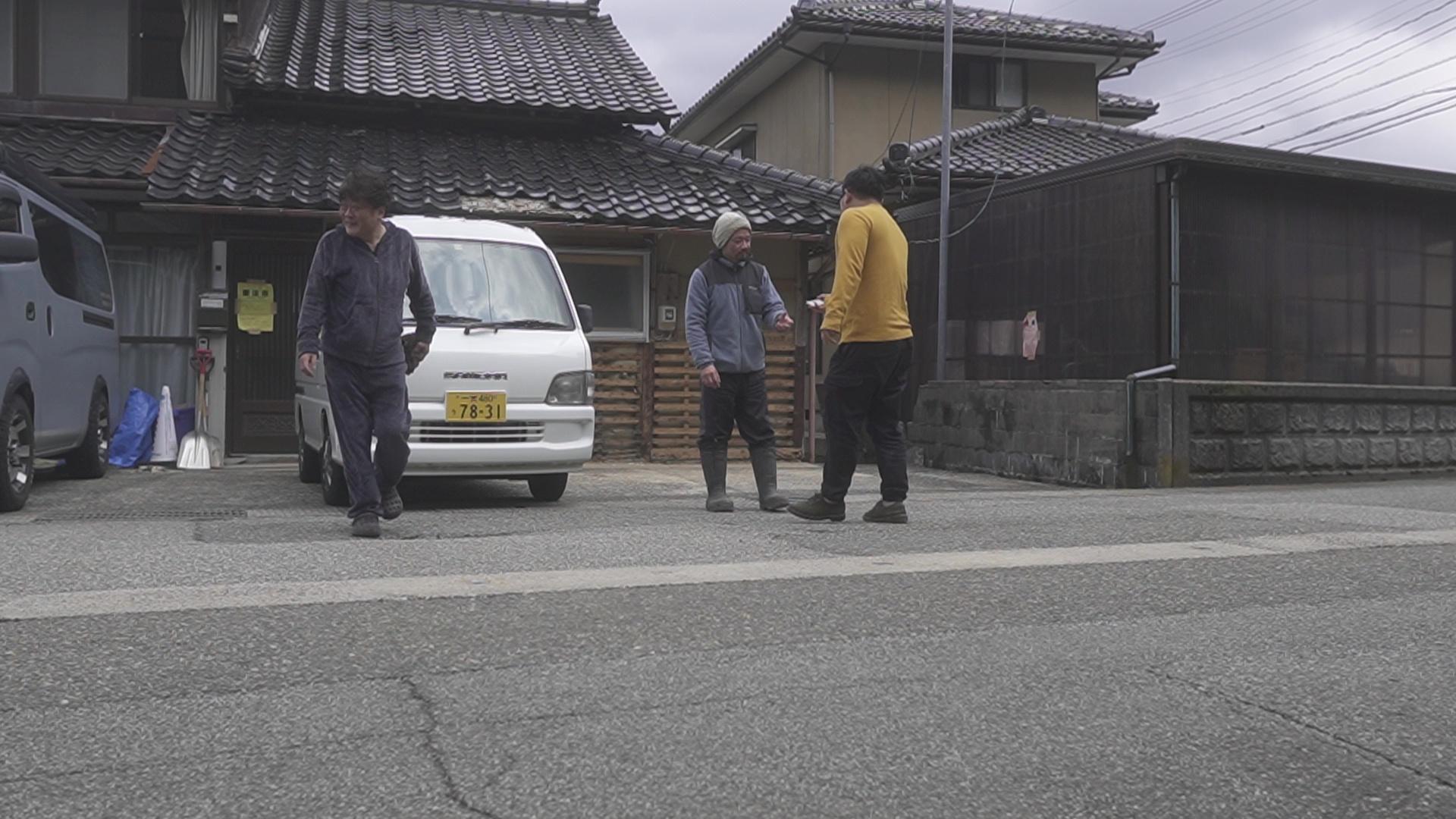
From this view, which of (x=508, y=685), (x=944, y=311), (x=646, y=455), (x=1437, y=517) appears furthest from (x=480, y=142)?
(x=508, y=685)

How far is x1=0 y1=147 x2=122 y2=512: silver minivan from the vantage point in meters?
7.17

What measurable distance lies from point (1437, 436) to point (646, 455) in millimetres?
7328

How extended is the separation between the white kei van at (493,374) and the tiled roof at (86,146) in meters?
4.24

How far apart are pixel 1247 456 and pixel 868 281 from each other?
525 centimetres

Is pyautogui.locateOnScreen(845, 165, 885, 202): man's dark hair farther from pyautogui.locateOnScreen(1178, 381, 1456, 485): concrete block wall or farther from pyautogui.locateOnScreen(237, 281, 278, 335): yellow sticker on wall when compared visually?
pyautogui.locateOnScreen(237, 281, 278, 335): yellow sticker on wall

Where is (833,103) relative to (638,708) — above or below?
above

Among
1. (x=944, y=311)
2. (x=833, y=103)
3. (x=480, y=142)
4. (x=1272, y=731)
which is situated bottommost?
(x=1272, y=731)

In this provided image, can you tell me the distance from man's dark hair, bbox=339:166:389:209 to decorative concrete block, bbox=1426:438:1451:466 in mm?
9655

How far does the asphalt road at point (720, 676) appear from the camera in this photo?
254 cm

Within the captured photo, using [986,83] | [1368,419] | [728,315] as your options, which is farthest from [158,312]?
[986,83]

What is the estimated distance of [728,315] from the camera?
24.0 ft

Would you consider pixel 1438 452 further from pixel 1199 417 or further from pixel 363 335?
pixel 363 335

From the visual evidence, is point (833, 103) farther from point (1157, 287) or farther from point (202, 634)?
point (202, 634)

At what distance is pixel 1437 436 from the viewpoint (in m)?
11.4
